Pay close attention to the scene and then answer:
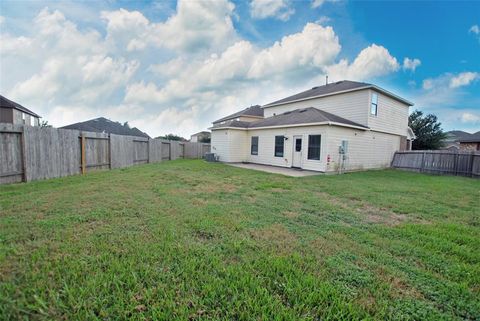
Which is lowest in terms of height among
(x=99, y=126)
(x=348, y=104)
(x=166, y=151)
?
(x=166, y=151)

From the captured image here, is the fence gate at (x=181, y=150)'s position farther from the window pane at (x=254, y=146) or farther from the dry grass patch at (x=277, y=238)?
the dry grass patch at (x=277, y=238)

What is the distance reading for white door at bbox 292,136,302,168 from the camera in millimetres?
12852

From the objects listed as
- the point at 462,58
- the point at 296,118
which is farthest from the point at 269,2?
the point at 462,58

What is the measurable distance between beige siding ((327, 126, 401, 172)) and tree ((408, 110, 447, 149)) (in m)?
8.06

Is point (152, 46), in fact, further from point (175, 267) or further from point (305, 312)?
point (305, 312)

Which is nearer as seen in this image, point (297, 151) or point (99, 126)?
point (297, 151)

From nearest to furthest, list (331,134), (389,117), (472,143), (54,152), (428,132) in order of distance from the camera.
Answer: (54,152)
(331,134)
(389,117)
(428,132)
(472,143)

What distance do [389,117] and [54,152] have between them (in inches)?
727

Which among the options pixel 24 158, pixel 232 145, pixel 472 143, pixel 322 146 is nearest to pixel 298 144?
pixel 322 146

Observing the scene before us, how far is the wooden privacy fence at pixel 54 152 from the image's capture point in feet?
20.1

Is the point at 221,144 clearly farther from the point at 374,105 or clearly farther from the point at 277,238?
the point at 277,238

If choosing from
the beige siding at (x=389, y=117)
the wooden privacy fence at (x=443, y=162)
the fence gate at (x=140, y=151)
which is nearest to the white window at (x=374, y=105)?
the beige siding at (x=389, y=117)

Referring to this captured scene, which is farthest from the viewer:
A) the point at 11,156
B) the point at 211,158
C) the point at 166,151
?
the point at 166,151

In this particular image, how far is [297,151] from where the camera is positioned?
1304 cm
